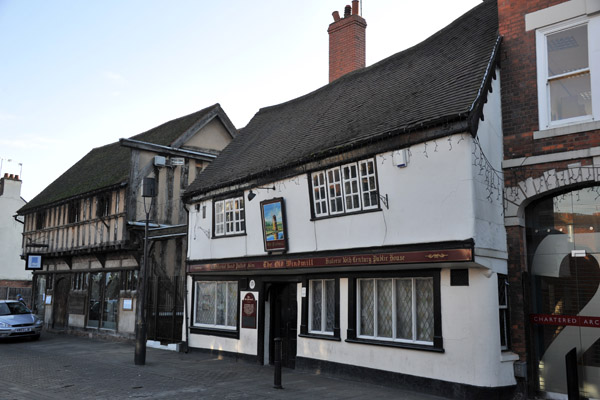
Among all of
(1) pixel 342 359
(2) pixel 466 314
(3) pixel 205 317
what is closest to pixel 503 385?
(2) pixel 466 314

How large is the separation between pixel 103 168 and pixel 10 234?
16.5 meters

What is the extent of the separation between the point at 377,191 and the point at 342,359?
407cm

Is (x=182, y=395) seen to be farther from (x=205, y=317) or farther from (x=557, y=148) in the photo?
(x=557, y=148)

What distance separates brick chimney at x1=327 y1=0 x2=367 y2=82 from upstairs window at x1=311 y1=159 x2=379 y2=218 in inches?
282

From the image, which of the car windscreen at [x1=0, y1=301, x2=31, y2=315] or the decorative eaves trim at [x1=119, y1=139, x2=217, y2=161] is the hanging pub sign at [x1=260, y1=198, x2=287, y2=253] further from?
the car windscreen at [x1=0, y1=301, x2=31, y2=315]

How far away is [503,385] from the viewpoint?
9.68 meters

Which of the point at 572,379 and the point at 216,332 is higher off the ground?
the point at 572,379

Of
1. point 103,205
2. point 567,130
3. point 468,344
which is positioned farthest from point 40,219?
point 567,130

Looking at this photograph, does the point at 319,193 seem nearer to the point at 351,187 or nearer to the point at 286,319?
the point at 351,187

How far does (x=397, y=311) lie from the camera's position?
37.8ft

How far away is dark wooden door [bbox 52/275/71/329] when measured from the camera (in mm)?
25484

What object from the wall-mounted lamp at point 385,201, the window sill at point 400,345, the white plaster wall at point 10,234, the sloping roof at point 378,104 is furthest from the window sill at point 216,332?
the white plaster wall at point 10,234

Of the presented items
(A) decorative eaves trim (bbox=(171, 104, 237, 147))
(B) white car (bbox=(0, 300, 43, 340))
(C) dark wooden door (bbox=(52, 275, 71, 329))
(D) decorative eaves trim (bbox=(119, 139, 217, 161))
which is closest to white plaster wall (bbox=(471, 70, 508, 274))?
(D) decorative eaves trim (bbox=(119, 139, 217, 161))

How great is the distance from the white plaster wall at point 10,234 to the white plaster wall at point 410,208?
2948 centimetres
